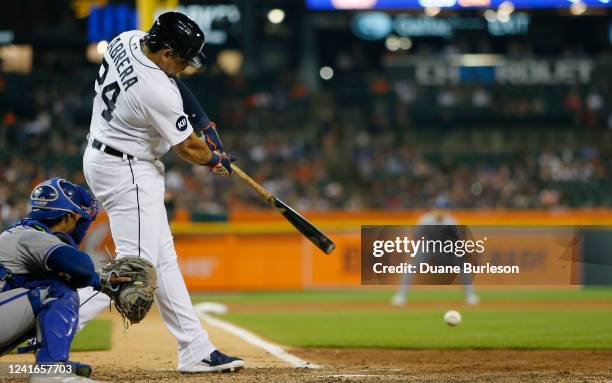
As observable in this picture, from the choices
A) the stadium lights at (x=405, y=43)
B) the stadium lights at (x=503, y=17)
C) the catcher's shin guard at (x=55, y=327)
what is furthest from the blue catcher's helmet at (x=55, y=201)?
the stadium lights at (x=405, y=43)

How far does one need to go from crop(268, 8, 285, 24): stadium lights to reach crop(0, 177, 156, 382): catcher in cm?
2413

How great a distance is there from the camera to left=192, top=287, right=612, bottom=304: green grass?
50.4 ft

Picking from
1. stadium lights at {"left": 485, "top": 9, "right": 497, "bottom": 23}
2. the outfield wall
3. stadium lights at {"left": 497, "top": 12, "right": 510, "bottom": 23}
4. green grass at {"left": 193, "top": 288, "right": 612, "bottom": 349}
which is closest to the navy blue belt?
green grass at {"left": 193, "top": 288, "right": 612, "bottom": 349}

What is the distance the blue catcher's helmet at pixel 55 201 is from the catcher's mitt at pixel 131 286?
1.30 ft

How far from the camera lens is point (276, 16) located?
Result: 29078 mm

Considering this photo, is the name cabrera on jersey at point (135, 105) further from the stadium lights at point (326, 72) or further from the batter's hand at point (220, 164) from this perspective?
the stadium lights at point (326, 72)

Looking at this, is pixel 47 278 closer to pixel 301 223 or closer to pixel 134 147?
pixel 134 147

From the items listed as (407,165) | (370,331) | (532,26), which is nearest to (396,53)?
(532,26)

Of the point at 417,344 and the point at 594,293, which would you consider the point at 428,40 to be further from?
the point at 417,344

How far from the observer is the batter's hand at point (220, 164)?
19.2 feet

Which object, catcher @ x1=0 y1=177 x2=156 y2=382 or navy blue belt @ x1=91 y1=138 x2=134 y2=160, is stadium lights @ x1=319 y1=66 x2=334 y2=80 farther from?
catcher @ x1=0 y1=177 x2=156 y2=382

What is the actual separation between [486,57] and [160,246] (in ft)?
81.5

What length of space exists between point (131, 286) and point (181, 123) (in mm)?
989

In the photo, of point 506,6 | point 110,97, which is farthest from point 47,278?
point 506,6
